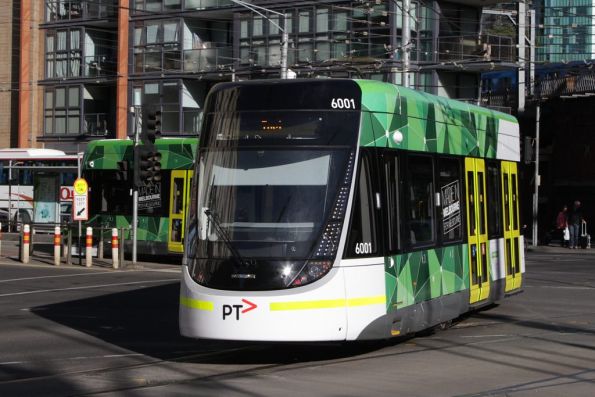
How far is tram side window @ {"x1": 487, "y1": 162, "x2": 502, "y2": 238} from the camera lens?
1614 centimetres

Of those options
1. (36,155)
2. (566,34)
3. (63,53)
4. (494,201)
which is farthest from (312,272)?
(63,53)

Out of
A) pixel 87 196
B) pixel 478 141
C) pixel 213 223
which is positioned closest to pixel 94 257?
pixel 87 196

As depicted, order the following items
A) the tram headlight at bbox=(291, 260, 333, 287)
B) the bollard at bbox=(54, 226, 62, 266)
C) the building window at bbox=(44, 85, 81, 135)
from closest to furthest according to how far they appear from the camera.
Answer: the tram headlight at bbox=(291, 260, 333, 287) → the bollard at bbox=(54, 226, 62, 266) → the building window at bbox=(44, 85, 81, 135)

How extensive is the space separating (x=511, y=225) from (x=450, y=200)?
11.1 ft

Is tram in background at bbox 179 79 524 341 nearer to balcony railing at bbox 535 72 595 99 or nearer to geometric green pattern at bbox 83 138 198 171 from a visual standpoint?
geometric green pattern at bbox 83 138 198 171

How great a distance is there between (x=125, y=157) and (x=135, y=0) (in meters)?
21.9

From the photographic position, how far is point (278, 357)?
492 inches

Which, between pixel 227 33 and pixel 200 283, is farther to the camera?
pixel 227 33

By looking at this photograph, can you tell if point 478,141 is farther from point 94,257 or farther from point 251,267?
point 94,257

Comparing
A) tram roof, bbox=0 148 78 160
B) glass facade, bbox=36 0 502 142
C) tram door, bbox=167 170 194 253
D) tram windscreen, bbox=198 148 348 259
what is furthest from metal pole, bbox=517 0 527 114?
tram windscreen, bbox=198 148 348 259

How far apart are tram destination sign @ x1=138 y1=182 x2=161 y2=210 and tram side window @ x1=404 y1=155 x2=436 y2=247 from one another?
54.1 ft

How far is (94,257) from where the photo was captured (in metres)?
31.1

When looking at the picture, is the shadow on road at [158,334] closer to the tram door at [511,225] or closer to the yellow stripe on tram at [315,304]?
the yellow stripe on tram at [315,304]

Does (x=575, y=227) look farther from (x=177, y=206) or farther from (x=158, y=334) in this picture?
(x=158, y=334)
